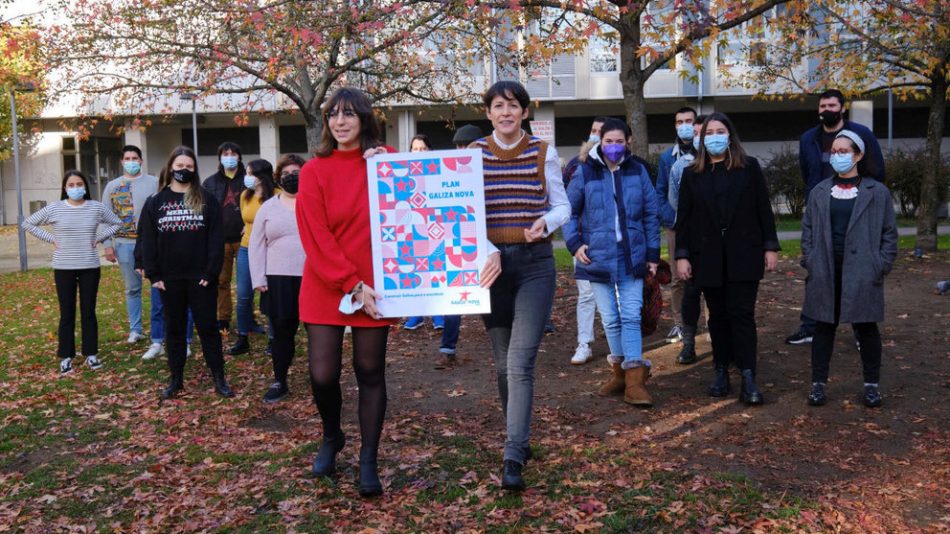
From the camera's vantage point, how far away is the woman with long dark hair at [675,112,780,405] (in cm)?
675

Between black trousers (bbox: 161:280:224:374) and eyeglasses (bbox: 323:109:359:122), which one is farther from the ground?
eyeglasses (bbox: 323:109:359:122)

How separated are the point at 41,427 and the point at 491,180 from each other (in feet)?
14.5

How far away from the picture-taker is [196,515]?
16.6ft

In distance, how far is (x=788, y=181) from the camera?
86.8 ft

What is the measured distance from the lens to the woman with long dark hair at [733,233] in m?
6.75

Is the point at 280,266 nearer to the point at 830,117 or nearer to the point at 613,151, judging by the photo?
the point at 613,151

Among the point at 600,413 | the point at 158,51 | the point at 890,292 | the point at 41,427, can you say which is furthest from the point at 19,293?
the point at 890,292

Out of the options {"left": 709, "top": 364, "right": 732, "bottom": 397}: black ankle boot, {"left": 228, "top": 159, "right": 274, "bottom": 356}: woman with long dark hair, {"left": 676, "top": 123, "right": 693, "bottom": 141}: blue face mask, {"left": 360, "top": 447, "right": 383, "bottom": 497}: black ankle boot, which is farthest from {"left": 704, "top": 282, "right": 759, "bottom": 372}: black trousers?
{"left": 228, "top": 159, "right": 274, "bottom": 356}: woman with long dark hair

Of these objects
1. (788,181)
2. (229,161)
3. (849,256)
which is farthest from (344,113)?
(788,181)

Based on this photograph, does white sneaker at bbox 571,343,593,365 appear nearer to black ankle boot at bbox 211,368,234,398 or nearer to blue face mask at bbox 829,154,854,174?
blue face mask at bbox 829,154,854,174

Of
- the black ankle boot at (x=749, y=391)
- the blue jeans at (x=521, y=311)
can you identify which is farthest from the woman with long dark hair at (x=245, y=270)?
the black ankle boot at (x=749, y=391)

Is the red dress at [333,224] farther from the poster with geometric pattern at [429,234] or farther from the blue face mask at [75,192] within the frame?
the blue face mask at [75,192]

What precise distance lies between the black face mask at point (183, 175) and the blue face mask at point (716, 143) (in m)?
4.24

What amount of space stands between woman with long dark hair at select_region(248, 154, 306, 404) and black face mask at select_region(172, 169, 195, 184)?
66cm
